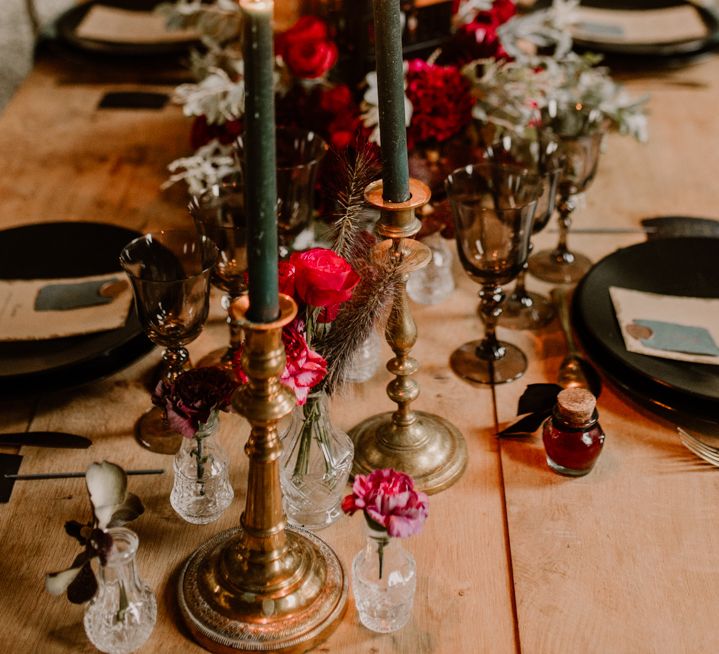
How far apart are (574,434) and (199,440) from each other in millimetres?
403

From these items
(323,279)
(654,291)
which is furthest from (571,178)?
(323,279)

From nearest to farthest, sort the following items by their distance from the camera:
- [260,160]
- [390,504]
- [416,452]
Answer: [260,160]
[390,504]
[416,452]

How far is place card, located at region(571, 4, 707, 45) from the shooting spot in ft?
7.07

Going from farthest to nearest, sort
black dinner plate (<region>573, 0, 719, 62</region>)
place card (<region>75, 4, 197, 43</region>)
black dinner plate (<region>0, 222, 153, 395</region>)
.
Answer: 1. place card (<region>75, 4, 197, 43</region>)
2. black dinner plate (<region>573, 0, 719, 62</region>)
3. black dinner plate (<region>0, 222, 153, 395</region>)

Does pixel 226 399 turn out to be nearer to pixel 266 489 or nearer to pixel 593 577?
pixel 266 489

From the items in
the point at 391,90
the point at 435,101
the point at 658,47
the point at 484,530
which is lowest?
the point at 484,530

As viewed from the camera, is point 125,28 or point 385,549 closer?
point 385,549

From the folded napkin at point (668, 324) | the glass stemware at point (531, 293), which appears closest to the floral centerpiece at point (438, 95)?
the glass stemware at point (531, 293)

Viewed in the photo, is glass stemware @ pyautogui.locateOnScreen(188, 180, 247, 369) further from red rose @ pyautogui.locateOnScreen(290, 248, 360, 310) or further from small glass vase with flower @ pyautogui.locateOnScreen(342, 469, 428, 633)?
small glass vase with flower @ pyautogui.locateOnScreen(342, 469, 428, 633)

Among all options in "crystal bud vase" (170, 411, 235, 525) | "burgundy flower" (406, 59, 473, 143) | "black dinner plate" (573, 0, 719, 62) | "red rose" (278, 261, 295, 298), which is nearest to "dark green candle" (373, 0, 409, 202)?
"red rose" (278, 261, 295, 298)

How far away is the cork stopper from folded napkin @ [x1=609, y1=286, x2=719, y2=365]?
200 millimetres

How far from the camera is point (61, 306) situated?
1.27 m

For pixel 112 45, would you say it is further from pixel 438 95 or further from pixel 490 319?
pixel 490 319

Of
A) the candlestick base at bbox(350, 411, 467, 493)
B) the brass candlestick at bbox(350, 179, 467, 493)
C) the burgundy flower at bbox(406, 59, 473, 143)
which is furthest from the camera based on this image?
the burgundy flower at bbox(406, 59, 473, 143)
